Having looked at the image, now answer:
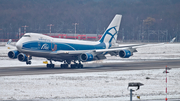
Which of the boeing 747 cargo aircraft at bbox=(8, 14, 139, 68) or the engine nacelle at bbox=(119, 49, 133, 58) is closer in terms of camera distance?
the boeing 747 cargo aircraft at bbox=(8, 14, 139, 68)

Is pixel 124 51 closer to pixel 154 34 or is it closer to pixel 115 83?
pixel 115 83

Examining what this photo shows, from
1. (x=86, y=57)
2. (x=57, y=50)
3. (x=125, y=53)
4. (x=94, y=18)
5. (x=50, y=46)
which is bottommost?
(x=86, y=57)

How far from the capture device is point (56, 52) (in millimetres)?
42594

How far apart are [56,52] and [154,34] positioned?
13921 centimetres

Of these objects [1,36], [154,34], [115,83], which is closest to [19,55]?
[115,83]

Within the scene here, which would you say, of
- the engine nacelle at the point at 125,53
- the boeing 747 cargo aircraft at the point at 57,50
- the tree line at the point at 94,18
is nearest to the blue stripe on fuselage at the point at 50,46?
Answer: the boeing 747 cargo aircraft at the point at 57,50

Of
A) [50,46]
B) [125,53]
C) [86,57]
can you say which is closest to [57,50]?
[50,46]

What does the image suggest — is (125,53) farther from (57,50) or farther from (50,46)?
(50,46)

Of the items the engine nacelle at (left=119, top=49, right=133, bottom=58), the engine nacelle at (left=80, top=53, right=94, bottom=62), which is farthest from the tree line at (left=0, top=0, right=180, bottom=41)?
the engine nacelle at (left=80, top=53, right=94, bottom=62)

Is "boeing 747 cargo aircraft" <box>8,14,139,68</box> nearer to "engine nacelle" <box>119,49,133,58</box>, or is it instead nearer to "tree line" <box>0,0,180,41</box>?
"engine nacelle" <box>119,49,133,58</box>

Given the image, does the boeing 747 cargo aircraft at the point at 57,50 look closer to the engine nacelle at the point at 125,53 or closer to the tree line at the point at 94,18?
the engine nacelle at the point at 125,53

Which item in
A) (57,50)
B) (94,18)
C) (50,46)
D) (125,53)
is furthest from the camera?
(94,18)

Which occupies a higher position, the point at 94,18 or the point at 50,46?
the point at 94,18

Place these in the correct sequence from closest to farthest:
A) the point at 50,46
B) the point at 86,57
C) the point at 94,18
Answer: the point at 86,57 < the point at 50,46 < the point at 94,18
